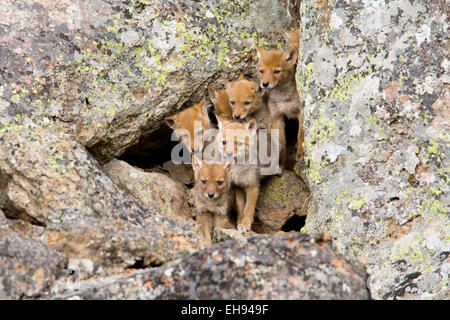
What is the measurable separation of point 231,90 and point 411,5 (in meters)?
2.59

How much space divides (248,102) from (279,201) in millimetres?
1351

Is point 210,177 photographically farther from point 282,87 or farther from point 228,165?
point 282,87

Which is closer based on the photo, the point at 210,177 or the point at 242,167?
the point at 210,177

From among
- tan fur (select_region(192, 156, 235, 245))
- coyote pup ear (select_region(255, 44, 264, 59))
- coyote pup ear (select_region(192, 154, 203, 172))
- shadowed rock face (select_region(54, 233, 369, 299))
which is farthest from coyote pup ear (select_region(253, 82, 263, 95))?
shadowed rock face (select_region(54, 233, 369, 299))

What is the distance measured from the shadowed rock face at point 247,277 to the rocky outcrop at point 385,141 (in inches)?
71.5

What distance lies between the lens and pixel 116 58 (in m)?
7.10

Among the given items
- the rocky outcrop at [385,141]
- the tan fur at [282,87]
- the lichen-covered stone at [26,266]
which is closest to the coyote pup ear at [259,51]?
the tan fur at [282,87]

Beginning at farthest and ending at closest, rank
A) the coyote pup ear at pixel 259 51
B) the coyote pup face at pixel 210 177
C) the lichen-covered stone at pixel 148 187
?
the coyote pup ear at pixel 259 51 → the coyote pup face at pixel 210 177 → the lichen-covered stone at pixel 148 187

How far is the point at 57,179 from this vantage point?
506 centimetres

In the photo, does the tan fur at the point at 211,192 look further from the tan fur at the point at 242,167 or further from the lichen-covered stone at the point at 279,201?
the lichen-covered stone at the point at 279,201

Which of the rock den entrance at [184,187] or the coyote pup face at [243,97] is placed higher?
the coyote pup face at [243,97]

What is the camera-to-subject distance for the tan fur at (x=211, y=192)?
7555mm

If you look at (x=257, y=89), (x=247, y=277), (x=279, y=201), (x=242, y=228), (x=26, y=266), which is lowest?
(x=247, y=277)

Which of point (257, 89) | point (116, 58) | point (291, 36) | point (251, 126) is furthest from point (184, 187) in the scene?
point (291, 36)
